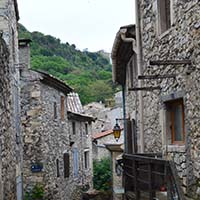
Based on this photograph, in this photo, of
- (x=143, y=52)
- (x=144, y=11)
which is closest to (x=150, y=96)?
(x=143, y=52)

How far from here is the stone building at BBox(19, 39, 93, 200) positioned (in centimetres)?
1538

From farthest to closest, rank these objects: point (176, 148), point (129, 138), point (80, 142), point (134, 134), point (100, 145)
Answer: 1. point (100, 145)
2. point (80, 142)
3. point (129, 138)
4. point (134, 134)
5. point (176, 148)

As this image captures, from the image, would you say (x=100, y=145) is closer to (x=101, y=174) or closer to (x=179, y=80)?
(x=101, y=174)

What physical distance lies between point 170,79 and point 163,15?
1194 millimetres

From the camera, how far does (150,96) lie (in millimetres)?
8398

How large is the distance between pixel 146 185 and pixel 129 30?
3507 mm

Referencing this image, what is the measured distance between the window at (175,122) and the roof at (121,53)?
2.44 metres

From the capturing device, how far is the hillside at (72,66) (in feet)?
145

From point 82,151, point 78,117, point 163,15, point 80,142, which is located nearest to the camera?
point 163,15

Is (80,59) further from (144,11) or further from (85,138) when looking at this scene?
(144,11)

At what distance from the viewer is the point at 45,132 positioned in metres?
15.9

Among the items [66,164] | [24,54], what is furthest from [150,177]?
[66,164]

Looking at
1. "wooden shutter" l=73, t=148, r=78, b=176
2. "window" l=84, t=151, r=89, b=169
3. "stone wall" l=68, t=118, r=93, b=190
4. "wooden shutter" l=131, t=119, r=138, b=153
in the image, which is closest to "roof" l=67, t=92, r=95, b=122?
"stone wall" l=68, t=118, r=93, b=190

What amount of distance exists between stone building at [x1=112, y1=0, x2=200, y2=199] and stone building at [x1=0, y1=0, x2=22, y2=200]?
2647 mm
